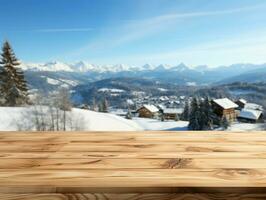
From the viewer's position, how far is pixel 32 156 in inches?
37.9

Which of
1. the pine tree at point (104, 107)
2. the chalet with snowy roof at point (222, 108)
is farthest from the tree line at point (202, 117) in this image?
the pine tree at point (104, 107)

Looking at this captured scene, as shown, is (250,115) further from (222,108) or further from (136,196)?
(136,196)

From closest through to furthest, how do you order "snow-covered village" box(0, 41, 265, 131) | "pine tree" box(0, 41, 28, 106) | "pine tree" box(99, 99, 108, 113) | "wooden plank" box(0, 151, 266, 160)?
1. "wooden plank" box(0, 151, 266, 160)
2. "snow-covered village" box(0, 41, 265, 131)
3. "pine tree" box(0, 41, 28, 106)
4. "pine tree" box(99, 99, 108, 113)

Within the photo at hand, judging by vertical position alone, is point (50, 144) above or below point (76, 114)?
above

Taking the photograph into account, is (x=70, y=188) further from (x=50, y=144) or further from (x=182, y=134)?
(x=182, y=134)

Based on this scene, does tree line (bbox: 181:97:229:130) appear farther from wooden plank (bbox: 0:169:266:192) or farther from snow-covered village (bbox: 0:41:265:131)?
wooden plank (bbox: 0:169:266:192)

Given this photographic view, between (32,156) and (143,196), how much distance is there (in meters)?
0.49

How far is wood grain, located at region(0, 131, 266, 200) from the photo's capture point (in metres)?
0.65

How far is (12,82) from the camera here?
20531 mm

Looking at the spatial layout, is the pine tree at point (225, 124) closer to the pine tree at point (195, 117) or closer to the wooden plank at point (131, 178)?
the pine tree at point (195, 117)

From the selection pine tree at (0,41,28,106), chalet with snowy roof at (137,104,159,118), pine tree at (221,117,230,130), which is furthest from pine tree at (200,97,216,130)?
pine tree at (0,41,28,106)

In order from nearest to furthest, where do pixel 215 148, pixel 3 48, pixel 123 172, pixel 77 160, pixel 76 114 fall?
pixel 123 172 < pixel 77 160 < pixel 215 148 < pixel 76 114 < pixel 3 48

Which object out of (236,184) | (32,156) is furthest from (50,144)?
(236,184)

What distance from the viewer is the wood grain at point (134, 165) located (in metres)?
0.65
